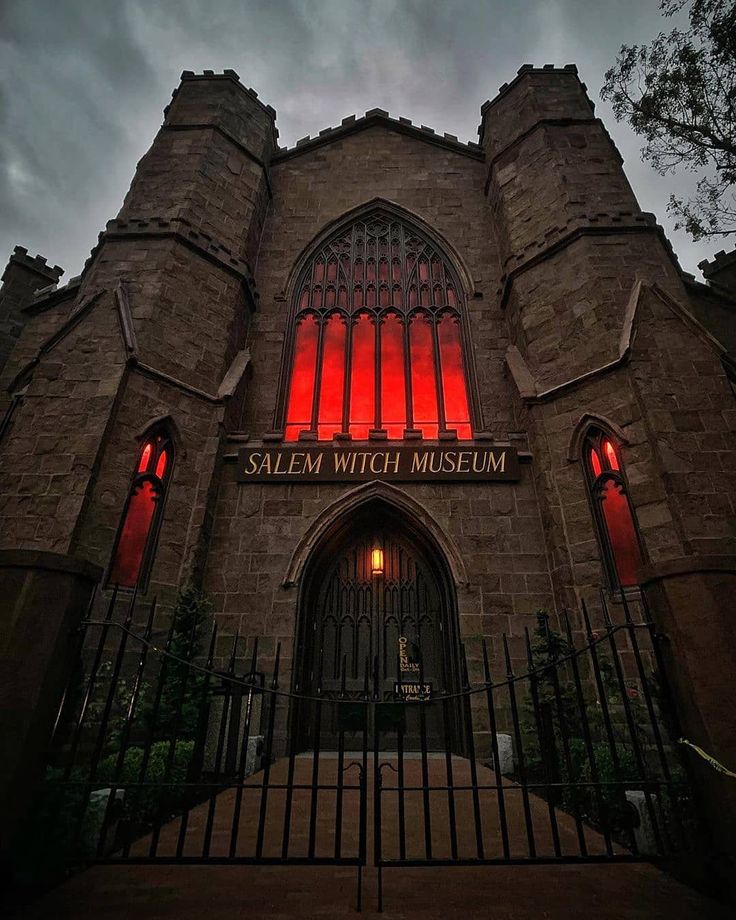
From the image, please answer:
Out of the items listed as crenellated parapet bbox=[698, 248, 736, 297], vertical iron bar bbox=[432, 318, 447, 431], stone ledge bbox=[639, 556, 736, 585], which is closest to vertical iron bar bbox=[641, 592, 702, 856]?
stone ledge bbox=[639, 556, 736, 585]

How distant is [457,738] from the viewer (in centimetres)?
754

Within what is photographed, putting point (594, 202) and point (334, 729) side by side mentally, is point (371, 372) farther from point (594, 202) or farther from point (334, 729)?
point (334, 729)

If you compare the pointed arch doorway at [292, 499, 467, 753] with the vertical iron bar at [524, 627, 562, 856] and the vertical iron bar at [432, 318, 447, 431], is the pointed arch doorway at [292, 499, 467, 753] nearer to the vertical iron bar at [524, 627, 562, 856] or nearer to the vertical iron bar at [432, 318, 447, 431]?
the vertical iron bar at [432, 318, 447, 431]

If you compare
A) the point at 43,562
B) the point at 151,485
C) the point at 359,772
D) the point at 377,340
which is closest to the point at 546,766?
the point at 359,772

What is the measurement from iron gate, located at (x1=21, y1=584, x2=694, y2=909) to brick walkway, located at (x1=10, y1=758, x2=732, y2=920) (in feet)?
0.32

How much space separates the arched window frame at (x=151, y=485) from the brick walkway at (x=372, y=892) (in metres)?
4.42

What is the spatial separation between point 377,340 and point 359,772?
29.9 feet

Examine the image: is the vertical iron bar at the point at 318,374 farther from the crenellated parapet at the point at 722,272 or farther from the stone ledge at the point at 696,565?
the crenellated parapet at the point at 722,272

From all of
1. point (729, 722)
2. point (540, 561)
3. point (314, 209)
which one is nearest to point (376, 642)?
point (540, 561)

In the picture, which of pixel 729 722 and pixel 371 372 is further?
pixel 371 372

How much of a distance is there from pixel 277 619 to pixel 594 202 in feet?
36.6

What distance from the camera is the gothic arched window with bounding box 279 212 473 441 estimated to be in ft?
34.8

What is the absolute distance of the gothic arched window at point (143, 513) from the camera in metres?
7.41

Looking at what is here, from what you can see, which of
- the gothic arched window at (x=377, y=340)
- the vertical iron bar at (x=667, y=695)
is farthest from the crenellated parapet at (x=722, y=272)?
the vertical iron bar at (x=667, y=695)
